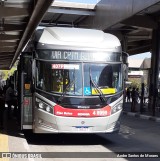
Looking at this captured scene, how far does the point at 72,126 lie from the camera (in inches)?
443

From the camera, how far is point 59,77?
11.5m

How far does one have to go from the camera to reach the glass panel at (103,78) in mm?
11523

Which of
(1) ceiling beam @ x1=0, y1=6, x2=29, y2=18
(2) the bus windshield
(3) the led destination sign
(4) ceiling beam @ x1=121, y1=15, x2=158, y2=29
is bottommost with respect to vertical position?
(2) the bus windshield

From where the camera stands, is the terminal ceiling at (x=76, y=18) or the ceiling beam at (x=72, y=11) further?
the ceiling beam at (x=72, y=11)

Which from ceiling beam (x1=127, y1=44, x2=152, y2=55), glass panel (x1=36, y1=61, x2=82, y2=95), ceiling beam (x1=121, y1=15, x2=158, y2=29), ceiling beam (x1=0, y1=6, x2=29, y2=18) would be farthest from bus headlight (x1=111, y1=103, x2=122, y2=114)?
ceiling beam (x1=127, y1=44, x2=152, y2=55)

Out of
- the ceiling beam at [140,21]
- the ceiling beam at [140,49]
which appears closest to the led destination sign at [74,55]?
the ceiling beam at [140,21]

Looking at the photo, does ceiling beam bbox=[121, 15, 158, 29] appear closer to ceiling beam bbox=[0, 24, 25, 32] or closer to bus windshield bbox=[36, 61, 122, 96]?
ceiling beam bbox=[0, 24, 25, 32]

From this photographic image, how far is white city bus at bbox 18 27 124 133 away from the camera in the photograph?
11.3 metres

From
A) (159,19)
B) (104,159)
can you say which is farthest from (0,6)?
(159,19)

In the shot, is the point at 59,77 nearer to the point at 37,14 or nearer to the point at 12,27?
the point at 37,14

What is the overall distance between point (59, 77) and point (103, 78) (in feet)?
4.08

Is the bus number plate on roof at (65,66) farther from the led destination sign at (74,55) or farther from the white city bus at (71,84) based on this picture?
the led destination sign at (74,55)

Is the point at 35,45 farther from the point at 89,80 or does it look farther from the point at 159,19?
the point at 159,19

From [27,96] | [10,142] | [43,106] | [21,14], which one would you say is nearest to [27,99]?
[27,96]
